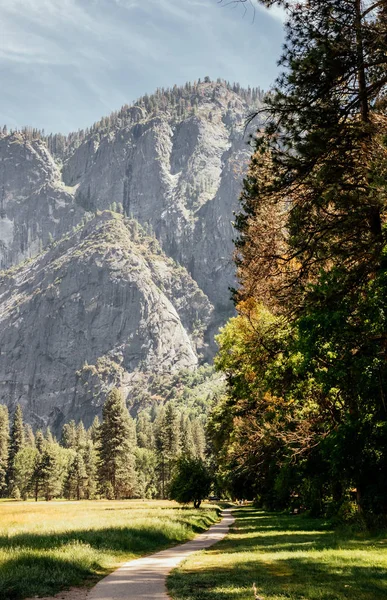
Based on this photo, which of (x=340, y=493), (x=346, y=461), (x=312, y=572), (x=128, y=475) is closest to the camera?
(x=312, y=572)

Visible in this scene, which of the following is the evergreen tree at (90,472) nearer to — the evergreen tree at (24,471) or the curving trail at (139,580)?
the evergreen tree at (24,471)

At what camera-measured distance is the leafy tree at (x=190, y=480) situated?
161 ft

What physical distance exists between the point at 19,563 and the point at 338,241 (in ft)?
36.0

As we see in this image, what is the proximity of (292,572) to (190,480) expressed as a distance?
39061 millimetres

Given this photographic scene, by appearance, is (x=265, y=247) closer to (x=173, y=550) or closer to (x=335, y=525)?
(x=173, y=550)

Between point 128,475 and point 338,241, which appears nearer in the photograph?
point 338,241

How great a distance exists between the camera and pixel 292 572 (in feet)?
38.0

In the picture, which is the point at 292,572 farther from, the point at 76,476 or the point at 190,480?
the point at 76,476

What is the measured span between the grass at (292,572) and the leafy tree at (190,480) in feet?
102

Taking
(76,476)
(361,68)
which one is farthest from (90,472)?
(361,68)

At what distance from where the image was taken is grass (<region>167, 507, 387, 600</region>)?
906 centimetres

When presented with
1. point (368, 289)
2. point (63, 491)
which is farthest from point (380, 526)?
point (63, 491)

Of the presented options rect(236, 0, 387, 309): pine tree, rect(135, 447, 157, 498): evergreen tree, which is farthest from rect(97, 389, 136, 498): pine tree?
rect(236, 0, 387, 309): pine tree

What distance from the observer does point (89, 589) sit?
1038cm
